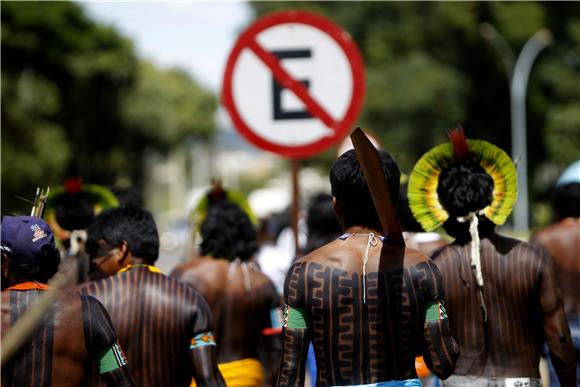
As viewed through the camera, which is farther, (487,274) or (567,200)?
(567,200)

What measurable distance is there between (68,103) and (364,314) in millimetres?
45451

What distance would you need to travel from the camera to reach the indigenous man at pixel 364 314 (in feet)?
12.2

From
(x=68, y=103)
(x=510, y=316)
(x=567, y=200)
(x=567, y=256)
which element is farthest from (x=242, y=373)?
(x=68, y=103)

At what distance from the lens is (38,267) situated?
3.95 m

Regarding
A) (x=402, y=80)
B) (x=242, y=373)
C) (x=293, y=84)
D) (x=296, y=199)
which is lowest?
(x=242, y=373)

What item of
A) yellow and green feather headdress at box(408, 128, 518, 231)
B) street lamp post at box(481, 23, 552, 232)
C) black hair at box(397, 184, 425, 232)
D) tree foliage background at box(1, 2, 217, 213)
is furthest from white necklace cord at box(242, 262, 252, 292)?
tree foliage background at box(1, 2, 217, 213)

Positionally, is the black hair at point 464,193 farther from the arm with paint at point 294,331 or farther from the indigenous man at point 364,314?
the arm with paint at point 294,331

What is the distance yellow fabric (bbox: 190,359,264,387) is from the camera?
5977mm

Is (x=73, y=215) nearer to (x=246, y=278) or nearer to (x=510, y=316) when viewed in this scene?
(x=246, y=278)

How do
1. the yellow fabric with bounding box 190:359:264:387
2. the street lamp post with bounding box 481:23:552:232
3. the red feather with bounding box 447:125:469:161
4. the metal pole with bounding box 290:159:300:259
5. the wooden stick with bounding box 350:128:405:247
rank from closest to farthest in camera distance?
1. the wooden stick with bounding box 350:128:405:247
2. the red feather with bounding box 447:125:469:161
3. the metal pole with bounding box 290:159:300:259
4. the yellow fabric with bounding box 190:359:264:387
5. the street lamp post with bounding box 481:23:552:232

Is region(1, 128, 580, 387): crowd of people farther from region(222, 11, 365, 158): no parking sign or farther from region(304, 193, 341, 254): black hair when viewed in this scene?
region(304, 193, 341, 254): black hair

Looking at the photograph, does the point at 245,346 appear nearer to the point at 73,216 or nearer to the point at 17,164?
the point at 73,216

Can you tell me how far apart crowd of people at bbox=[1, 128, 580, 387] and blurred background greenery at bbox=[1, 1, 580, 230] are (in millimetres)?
27830

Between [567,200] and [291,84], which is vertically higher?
[291,84]
